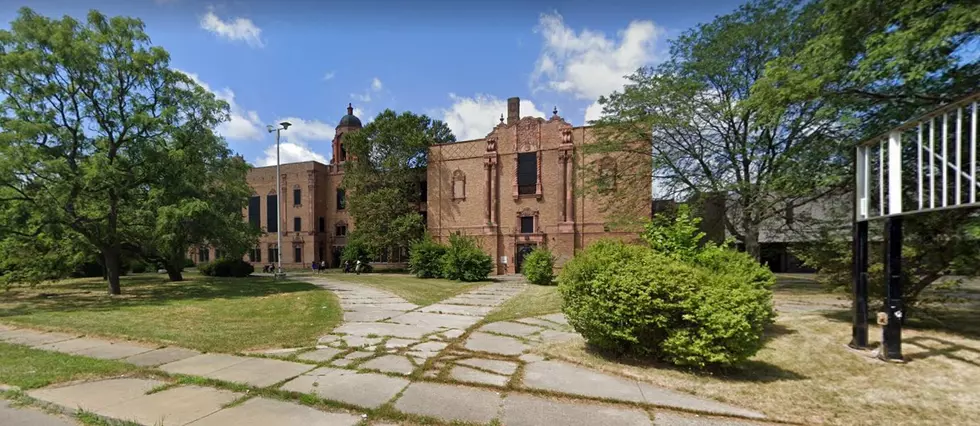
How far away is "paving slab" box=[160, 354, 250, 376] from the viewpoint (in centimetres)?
526

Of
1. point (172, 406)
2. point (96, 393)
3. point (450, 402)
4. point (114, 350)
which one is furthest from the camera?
point (114, 350)

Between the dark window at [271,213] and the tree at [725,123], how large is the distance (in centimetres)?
3478

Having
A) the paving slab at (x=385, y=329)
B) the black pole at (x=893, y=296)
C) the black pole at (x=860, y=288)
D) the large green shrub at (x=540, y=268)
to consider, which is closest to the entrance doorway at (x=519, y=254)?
the large green shrub at (x=540, y=268)

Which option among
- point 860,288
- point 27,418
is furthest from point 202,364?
point 860,288

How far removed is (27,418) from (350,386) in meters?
2.98

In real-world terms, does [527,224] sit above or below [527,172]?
below

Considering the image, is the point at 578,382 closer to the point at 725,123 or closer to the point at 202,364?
the point at 202,364

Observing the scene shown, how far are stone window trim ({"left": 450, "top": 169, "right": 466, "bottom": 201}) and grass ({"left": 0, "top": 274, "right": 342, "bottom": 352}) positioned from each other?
18407mm

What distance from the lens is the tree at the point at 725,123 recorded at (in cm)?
1555

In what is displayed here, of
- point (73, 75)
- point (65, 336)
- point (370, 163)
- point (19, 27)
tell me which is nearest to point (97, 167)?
point (73, 75)

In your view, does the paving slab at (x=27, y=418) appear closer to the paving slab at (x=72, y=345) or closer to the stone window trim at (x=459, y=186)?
the paving slab at (x=72, y=345)

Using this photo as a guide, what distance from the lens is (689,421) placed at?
3.84m

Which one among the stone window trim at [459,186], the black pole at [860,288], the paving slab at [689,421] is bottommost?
the paving slab at [689,421]

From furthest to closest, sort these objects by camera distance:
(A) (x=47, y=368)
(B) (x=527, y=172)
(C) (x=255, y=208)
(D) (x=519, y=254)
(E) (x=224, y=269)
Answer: (C) (x=255, y=208), (B) (x=527, y=172), (D) (x=519, y=254), (E) (x=224, y=269), (A) (x=47, y=368)
